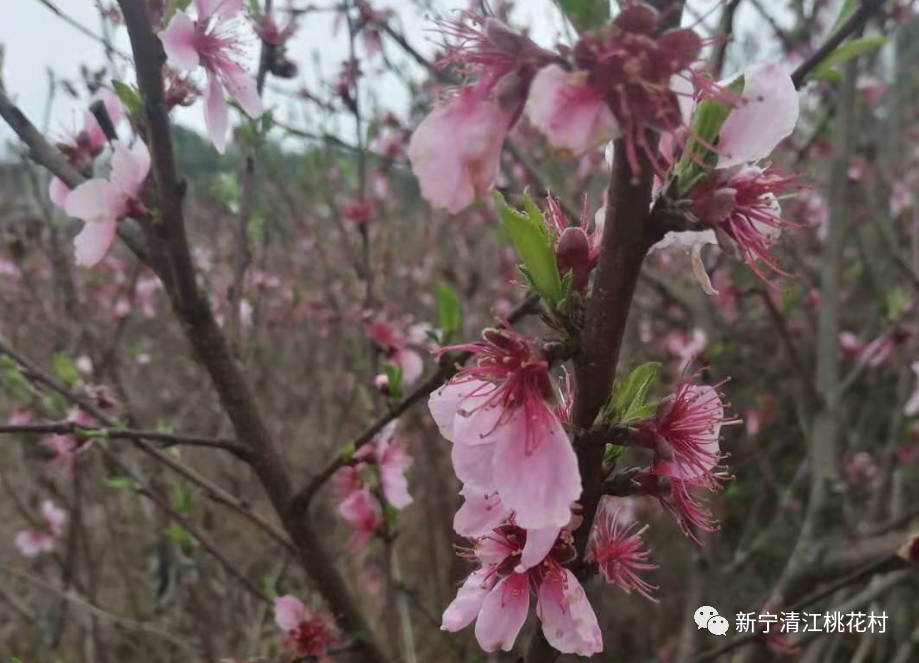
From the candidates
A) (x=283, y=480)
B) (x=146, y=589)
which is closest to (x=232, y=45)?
(x=283, y=480)

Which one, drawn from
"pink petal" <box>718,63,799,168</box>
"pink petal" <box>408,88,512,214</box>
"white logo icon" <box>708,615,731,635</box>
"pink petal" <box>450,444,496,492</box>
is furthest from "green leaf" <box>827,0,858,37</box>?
"white logo icon" <box>708,615,731,635</box>

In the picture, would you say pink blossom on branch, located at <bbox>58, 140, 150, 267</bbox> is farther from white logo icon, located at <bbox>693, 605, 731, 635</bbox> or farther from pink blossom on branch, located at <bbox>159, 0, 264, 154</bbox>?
white logo icon, located at <bbox>693, 605, 731, 635</bbox>

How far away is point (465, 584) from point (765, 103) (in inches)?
25.1

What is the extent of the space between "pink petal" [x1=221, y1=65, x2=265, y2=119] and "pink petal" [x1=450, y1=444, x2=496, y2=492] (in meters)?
0.76

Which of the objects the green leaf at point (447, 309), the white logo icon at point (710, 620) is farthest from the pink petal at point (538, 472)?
the white logo icon at point (710, 620)

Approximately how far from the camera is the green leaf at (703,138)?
0.75 meters

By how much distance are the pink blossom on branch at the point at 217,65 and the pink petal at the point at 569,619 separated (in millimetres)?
822

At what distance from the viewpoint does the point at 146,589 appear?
15.5ft

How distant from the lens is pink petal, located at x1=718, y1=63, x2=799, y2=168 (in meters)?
0.77

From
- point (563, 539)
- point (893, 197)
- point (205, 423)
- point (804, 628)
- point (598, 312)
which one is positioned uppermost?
point (893, 197)

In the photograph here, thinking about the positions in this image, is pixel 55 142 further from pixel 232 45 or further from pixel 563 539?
pixel 563 539

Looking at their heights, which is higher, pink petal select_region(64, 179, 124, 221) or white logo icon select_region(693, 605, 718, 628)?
pink petal select_region(64, 179, 124, 221)

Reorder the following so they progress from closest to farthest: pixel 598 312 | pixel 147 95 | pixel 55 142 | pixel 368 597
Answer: pixel 598 312 < pixel 147 95 < pixel 55 142 < pixel 368 597

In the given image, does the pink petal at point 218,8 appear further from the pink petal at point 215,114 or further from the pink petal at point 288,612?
the pink petal at point 288,612
